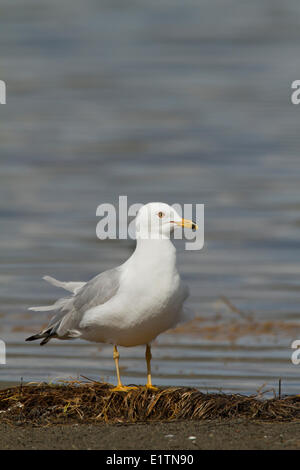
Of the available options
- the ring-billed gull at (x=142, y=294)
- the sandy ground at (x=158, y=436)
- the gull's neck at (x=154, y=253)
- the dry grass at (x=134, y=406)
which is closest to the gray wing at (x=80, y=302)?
the ring-billed gull at (x=142, y=294)

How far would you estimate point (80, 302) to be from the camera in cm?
757

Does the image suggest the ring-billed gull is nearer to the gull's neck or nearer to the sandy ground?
the gull's neck

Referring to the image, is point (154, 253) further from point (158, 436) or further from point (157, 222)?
point (158, 436)

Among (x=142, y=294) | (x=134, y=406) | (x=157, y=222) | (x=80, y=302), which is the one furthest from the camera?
(x=80, y=302)

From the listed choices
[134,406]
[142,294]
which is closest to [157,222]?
[142,294]

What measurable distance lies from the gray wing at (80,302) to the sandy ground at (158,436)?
124 cm

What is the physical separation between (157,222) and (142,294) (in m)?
0.57

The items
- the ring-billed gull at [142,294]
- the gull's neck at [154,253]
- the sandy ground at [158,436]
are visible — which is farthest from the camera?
the gull's neck at [154,253]

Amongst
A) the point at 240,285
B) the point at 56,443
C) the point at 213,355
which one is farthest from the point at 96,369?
the point at 240,285

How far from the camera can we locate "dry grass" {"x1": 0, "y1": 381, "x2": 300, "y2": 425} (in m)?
6.45

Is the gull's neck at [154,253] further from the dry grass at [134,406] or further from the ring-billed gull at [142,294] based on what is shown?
the dry grass at [134,406]

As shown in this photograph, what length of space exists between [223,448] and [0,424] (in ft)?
4.91

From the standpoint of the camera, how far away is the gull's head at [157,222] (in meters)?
7.29

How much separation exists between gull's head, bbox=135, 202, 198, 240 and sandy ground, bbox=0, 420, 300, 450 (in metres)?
1.51
